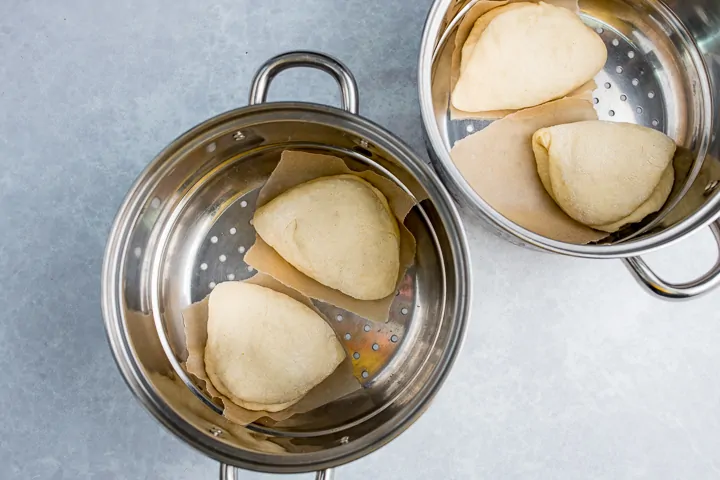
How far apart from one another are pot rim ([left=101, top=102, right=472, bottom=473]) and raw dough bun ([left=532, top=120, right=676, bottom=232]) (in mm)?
192

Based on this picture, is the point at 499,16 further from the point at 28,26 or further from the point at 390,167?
the point at 28,26

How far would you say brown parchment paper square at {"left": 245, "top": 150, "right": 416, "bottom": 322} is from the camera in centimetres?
76

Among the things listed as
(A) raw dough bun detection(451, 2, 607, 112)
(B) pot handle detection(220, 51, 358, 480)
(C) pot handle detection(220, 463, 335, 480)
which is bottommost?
(C) pot handle detection(220, 463, 335, 480)

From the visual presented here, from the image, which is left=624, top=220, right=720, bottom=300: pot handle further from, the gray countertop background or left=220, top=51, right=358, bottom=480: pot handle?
left=220, top=51, right=358, bottom=480: pot handle

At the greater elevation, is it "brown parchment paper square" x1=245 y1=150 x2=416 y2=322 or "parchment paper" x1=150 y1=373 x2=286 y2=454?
"brown parchment paper square" x1=245 y1=150 x2=416 y2=322

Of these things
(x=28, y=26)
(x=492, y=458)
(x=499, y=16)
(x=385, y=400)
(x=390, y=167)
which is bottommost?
(x=492, y=458)

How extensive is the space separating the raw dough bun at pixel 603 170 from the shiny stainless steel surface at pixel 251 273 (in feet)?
0.58

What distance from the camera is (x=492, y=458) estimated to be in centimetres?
81

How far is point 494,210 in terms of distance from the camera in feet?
2.18

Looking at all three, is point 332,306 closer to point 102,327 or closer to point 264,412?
point 264,412

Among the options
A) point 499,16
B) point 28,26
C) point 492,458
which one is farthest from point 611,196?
point 28,26

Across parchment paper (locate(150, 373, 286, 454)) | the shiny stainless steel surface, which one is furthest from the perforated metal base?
parchment paper (locate(150, 373, 286, 454))

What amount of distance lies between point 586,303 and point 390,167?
334 mm

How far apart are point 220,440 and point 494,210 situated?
0.38 metres
